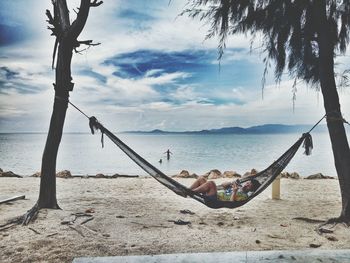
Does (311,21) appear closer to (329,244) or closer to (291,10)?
(291,10)

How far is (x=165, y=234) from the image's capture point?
3.19m

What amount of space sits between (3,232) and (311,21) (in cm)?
386

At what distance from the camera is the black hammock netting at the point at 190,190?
3.34 meters

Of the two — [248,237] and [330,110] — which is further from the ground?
[330,110]

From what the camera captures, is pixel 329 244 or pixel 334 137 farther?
pixel 334 137

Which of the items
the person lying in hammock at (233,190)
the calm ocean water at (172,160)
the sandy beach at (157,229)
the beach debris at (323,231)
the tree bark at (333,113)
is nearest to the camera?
the sandy beach at (157,229)

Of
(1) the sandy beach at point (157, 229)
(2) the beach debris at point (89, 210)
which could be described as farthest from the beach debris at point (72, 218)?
(2) the beach debris at point (89, 210)

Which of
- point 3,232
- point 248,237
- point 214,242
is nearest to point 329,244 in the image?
point 248,237

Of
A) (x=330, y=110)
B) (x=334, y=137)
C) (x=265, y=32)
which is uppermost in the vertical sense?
(x=265, y=32)

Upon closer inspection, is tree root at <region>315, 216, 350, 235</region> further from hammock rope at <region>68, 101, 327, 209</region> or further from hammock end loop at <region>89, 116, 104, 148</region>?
hammock end loop at <region>89, 116, 104, 148</region>

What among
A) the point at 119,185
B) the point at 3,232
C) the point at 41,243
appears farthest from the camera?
the point at 119,185

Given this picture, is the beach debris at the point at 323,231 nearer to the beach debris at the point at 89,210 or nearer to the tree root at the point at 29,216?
the beach debris at the point at 89,210

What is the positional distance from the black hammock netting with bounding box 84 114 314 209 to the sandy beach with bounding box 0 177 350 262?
0.31 meters

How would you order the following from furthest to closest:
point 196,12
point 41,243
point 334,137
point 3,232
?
point 196,12 < point 334,137 < point 3,232 < point 41,243
